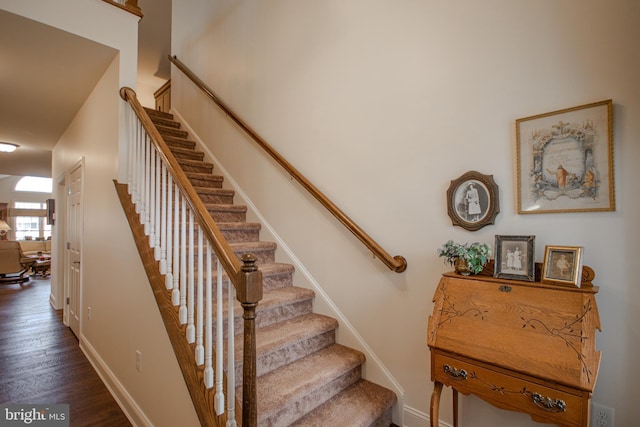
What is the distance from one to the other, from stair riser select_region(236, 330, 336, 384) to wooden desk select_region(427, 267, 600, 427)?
93cm

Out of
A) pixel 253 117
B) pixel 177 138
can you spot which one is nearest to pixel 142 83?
pixel 177 138

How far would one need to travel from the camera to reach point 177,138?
4074 millimetres

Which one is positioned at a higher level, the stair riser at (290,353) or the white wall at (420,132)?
the white wall at (420,132)

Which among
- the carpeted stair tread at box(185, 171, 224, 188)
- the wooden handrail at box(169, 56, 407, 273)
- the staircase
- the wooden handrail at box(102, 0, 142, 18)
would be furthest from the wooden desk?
the wooden handrail at box(102, 0, 142, 18)

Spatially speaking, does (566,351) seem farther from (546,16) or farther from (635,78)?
(546,16)

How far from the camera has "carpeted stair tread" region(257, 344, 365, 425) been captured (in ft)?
5.33

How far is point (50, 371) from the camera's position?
9.23 feet

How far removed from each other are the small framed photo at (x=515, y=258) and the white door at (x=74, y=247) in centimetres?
407

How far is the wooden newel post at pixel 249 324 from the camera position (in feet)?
3.76

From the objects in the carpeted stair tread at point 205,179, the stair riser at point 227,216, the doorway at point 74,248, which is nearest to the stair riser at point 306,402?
the stair riser at point 227,216

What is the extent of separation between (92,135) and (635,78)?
4.12 m

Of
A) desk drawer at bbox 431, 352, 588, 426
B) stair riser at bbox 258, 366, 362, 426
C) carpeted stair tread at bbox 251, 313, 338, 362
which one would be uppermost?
desk drawer at bbox 431, 352, 588, 426

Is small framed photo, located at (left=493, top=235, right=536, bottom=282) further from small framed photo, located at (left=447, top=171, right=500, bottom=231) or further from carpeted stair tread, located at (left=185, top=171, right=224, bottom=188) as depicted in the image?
carpeted stair tread, located at (left=185, top=171, right=224, bottom=188)
